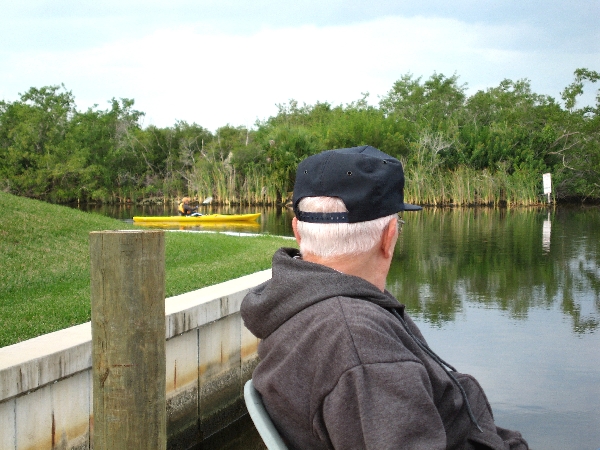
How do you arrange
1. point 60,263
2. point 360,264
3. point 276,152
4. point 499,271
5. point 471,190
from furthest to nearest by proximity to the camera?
point 276,152
point 471,190
point 499,271
point 60,263
point 360,264

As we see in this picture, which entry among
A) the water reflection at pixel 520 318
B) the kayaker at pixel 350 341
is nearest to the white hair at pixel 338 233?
the kayaker at pixel 350 341

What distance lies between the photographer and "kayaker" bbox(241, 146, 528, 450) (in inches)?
77.6

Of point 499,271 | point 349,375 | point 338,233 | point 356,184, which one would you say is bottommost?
point 499,271

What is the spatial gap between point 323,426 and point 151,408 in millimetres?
1570

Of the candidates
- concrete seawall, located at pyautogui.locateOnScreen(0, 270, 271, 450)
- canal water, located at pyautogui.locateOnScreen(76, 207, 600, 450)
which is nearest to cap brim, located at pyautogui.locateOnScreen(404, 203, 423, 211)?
concrete seawall, located at pyautogui.locateOnScreen(0, 270, 271, 450)

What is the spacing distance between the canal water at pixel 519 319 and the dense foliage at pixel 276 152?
25609 millimetres

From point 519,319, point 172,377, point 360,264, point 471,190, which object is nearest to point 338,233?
point 360,264

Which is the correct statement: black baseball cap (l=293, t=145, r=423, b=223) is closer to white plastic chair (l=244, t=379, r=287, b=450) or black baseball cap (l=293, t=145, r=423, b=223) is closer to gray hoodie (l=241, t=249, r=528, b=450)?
gray hoodie (l=241, t=249, r=528, b=450)

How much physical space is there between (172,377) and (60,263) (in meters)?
3.69

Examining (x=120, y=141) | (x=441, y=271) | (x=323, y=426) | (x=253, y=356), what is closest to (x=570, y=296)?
(x=441, y=271)

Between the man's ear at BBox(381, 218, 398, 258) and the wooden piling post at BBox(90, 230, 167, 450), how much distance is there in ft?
4.32

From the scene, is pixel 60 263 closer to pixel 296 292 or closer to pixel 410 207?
pixel 410 207

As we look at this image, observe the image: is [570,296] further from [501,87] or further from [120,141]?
[501,87]

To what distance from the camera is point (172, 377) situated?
631 cm
